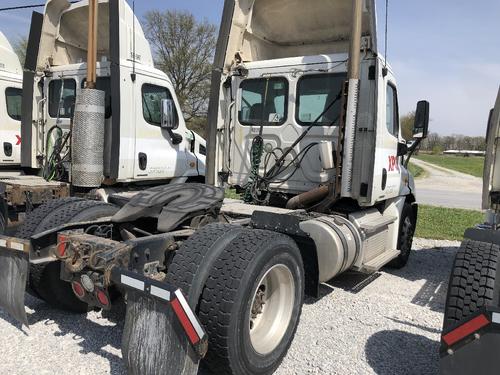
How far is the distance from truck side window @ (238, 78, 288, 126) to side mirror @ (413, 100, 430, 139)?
1705 millimetres

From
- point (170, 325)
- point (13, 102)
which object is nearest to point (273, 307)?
point (170, 325)

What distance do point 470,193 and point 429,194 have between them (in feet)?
8.48

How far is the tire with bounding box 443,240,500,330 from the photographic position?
3021mm

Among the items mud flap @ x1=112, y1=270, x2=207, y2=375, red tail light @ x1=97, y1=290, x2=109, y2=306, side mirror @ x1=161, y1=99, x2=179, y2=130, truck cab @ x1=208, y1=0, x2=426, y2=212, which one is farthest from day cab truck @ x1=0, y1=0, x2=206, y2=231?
mud flap @ x1=112, y1=270, x2=207, y2=375

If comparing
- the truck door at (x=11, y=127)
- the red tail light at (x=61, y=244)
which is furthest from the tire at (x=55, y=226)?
the truck door at (x=11, y=127)

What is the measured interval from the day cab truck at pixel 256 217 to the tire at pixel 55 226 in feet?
0.05

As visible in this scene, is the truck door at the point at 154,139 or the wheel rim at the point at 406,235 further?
the truck door at the point at 154,139

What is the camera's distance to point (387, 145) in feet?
18.2

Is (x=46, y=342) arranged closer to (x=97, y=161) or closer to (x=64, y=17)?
(x=97, y=161)

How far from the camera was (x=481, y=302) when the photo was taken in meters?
3.03

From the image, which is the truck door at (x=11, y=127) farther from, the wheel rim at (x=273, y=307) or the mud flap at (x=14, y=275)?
the wheel rim at (x=273, y=307)

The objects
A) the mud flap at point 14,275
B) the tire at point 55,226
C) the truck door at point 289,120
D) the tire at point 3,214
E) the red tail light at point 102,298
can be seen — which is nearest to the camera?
the red tail light at point 102,298

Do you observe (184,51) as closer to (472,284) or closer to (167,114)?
(167,114)

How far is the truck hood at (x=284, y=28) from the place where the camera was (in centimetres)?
569
